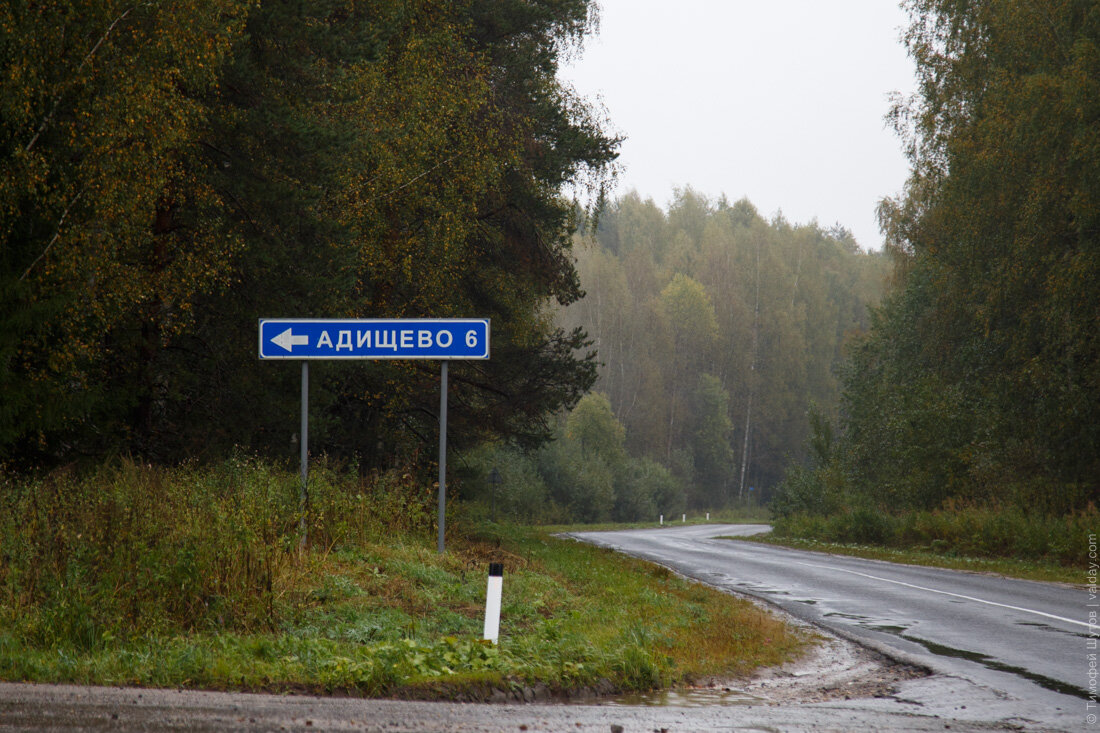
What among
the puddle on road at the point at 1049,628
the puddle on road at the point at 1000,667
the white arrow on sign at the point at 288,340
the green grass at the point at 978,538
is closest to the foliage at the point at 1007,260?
the green grass at the point at 978,538

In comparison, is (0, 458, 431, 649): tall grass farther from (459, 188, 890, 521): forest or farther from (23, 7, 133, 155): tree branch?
(459, 188, 890, 521): forest

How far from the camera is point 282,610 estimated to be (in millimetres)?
8102

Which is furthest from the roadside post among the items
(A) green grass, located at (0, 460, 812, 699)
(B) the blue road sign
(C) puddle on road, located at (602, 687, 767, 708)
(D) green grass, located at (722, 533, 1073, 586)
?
(D) green grass, located at (722, 533, 1073, 586)

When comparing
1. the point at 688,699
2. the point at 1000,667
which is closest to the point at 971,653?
the point at 1000,667

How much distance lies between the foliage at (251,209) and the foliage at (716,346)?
2391 inches

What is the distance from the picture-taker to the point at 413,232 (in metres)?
18.6

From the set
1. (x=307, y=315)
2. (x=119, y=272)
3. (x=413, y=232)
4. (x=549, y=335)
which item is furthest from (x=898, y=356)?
(x=119, y=272)

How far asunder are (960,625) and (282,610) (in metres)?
7.88

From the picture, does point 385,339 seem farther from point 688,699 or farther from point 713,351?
point 713,351

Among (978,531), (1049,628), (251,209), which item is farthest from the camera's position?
(978,531)

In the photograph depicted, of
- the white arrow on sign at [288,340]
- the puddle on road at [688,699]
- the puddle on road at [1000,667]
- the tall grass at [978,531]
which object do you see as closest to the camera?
the puddle on road at [688,699]

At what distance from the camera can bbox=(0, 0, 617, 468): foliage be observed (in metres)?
12.2

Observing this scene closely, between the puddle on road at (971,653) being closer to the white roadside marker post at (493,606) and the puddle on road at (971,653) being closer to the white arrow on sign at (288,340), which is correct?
the white roadside marker post at (493,606)

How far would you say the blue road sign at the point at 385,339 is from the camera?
11531mm
